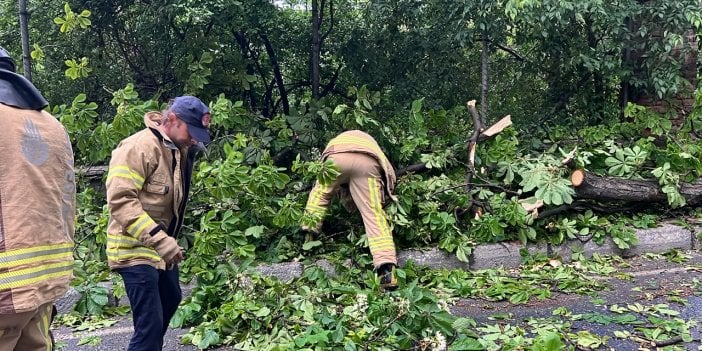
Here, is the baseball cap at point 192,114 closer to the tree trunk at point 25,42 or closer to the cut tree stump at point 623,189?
the tree trunk at point 25,42

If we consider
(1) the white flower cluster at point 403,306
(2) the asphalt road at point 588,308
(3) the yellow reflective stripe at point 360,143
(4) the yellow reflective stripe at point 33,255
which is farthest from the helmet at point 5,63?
(3) the yellow reflective stripe at point 360,143

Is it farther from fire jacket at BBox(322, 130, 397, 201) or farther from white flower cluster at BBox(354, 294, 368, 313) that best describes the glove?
fire jacket at BBox(322, 130, 397, 201)

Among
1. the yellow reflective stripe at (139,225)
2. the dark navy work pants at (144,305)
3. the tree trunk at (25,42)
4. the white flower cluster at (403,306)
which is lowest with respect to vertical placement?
the white flower cluster at (403,306)

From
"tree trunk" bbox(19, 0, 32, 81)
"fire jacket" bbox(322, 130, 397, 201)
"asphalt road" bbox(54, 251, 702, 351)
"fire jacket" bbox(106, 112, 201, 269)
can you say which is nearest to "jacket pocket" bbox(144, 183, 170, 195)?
"fire jacket" bbox(106, 112, 201, 269)

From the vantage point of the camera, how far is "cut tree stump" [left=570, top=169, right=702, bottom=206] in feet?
18.5

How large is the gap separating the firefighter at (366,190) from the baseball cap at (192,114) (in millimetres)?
1884

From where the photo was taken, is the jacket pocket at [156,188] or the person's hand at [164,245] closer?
the person's hand at [164,245]

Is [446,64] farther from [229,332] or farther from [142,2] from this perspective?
[229,332]

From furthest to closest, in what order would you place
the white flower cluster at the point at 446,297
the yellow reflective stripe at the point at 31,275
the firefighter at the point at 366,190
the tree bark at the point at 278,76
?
the tree bark at the point at 278,76
the firefighter at the point at 366,190
the white flower cluster at the point at 446,297
the yellow reflective stripe at the point at 31,275

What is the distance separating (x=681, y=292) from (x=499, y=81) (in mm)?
4073

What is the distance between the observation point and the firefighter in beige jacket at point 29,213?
1839mm

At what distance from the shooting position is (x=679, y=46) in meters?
6.51

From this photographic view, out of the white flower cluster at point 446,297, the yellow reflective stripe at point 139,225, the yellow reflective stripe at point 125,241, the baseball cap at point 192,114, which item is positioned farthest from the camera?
the white flower cluster at point 446,297

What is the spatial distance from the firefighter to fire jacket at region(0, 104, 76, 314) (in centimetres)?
301
